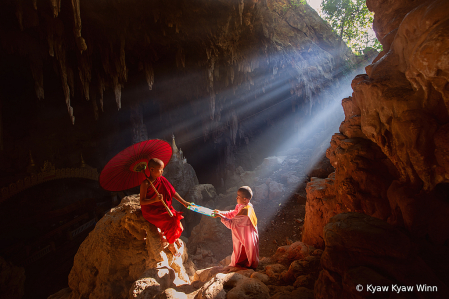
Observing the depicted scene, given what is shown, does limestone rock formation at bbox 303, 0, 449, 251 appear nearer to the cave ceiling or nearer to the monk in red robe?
the monk in red robe

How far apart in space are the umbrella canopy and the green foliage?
16916 mm

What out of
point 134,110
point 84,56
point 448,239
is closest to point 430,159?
point 448,239

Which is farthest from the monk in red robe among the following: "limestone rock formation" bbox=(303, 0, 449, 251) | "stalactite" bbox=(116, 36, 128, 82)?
"stalactite" bbox=(116, 36, 128, 82)

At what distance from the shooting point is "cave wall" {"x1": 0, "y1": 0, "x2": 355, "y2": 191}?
5227 mm

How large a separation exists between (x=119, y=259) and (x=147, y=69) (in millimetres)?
7150

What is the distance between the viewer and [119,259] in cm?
274

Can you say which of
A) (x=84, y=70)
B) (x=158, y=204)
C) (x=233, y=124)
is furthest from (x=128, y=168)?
(x=233, y=124)

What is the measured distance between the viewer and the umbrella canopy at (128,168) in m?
2.54

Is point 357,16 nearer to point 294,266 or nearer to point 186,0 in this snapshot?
point 186,0

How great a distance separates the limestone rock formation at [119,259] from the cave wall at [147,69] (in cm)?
413

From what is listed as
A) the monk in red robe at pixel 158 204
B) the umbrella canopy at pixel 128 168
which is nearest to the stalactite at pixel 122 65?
the umbrella canopy at pixel 128 168

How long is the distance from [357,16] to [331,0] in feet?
7.68

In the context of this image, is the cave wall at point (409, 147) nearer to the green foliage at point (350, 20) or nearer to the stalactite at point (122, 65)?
the stalactite at point (122, 65)

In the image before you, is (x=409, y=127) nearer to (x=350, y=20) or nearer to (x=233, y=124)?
(x=233, y=124)
